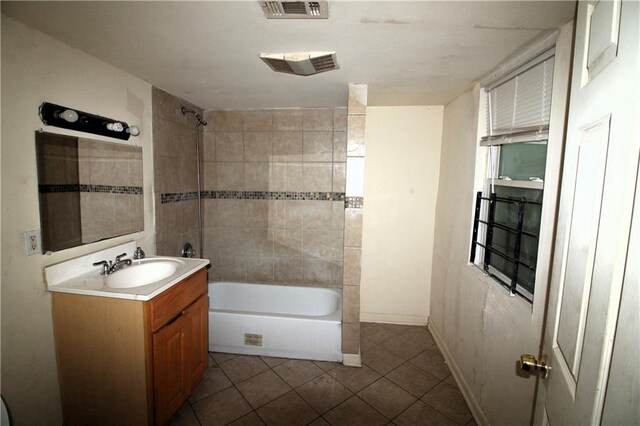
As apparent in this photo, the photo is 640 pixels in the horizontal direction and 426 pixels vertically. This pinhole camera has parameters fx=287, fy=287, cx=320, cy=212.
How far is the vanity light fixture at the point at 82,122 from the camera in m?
1.51

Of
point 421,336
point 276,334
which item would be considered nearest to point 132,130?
point 276,334

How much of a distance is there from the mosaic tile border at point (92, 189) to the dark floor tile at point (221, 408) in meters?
1.56

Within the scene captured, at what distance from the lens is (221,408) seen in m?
1.93

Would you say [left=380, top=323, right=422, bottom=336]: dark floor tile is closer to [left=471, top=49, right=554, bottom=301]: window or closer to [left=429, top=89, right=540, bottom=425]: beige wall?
[left=429, top=89, right=540, bottom=425]: beige wall

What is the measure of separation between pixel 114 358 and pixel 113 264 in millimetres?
594

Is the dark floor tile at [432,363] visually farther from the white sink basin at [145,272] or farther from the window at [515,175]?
the white sink basin at [145,272]

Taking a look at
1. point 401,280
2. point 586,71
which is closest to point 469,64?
point 586,71

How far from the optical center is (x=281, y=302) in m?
3.08

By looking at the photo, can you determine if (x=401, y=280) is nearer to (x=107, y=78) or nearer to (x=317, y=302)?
(x=317, y=302)

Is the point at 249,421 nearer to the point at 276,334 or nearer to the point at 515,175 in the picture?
the point at 276,334

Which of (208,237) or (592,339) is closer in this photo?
(592,339)

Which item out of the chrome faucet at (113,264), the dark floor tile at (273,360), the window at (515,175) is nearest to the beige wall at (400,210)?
the window at (515,175)

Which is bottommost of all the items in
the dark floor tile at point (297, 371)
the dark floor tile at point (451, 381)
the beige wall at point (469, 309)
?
the dark floor tile at point (297, 371)

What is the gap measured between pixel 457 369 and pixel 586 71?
2.21m
